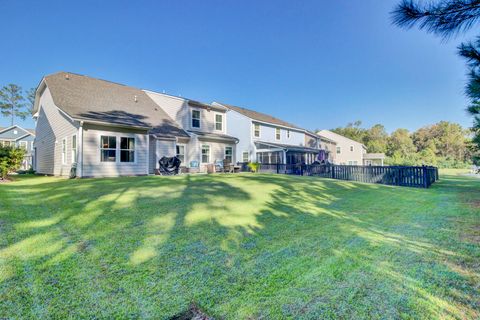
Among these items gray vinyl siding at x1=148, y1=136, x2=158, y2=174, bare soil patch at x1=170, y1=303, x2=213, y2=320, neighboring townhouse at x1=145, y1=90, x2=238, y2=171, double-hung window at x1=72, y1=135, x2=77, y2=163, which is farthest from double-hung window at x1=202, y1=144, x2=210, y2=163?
bare soil patch at x1=170, y1=303, x2=213, y2=320

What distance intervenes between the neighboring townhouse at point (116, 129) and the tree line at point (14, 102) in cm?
3740

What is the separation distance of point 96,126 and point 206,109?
9047 mm

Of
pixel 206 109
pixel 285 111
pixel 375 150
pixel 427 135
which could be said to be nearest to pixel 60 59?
pixel 206 109

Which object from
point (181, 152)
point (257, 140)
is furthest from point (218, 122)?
point (181, 152)

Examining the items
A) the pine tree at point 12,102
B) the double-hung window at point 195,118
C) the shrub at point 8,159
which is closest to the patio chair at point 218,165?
the double-hung window at point 195,118

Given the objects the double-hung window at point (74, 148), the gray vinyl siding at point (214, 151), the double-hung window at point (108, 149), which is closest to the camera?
the double-hung window at point (74, 148)

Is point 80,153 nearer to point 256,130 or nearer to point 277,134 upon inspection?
point 256,130

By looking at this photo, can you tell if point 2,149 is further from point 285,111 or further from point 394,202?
point 285,111

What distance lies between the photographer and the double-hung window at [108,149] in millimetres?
11930

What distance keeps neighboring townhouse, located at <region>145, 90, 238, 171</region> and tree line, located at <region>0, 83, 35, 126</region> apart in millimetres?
42352

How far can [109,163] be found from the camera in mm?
12070

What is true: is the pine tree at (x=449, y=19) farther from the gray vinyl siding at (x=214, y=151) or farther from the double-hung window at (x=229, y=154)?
the double-hung window at (x=229, y=154)

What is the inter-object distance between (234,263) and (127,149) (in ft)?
39.1

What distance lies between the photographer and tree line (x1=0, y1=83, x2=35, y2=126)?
42844 mm
